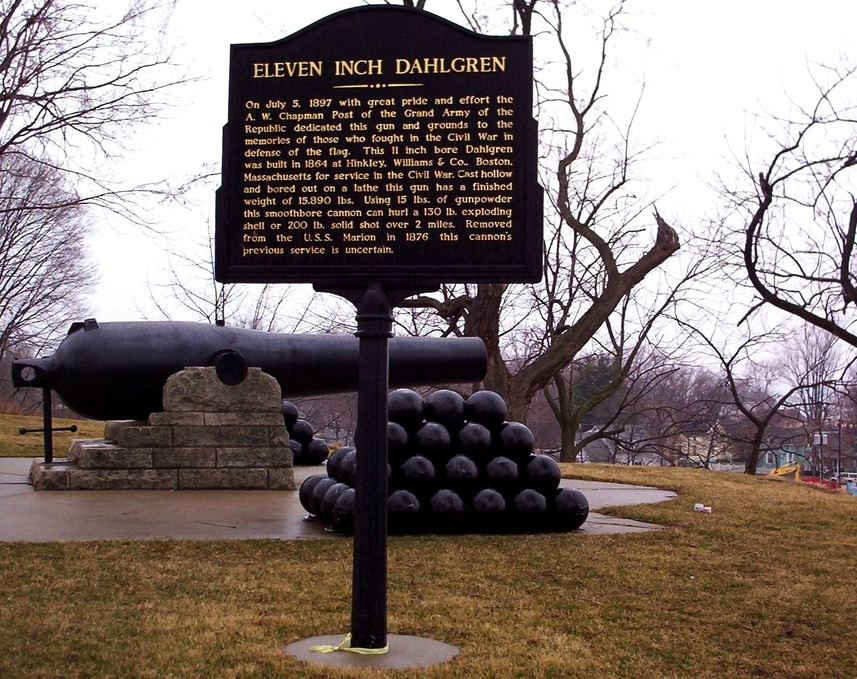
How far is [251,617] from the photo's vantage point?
16.5 feet

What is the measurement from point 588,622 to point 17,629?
270 centimetres

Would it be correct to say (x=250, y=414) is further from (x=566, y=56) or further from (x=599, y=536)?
(x=566, y=56)

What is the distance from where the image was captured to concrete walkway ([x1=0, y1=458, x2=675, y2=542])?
759 cm

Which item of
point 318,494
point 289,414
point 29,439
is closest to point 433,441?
point 318,494

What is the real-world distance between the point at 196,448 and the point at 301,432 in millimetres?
4422

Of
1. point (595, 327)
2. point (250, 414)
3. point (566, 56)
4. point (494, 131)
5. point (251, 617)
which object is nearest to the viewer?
point (494, 131)

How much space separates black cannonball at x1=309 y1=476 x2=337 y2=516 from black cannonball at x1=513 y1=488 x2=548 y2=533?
147 centimetres

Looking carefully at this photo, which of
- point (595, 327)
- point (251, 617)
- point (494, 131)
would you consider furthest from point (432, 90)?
point (595, 327)

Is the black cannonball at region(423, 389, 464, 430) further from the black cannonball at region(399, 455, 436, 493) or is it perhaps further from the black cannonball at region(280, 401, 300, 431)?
the black cannonball at region(280, 401, 300, 431)

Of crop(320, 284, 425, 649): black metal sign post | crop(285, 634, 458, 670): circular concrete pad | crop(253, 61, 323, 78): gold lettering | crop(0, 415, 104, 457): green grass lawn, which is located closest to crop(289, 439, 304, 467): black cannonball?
crop(0, 415, 104, 457): green grass lawn

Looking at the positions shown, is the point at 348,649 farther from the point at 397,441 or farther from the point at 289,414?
the point at 289,414

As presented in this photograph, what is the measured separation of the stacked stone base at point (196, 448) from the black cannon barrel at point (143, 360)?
0.30m

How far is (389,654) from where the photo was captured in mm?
4469

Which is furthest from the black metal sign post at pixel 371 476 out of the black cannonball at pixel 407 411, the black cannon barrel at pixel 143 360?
the black cannon barrel at pixel 143 360
